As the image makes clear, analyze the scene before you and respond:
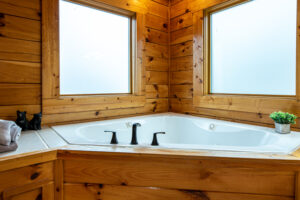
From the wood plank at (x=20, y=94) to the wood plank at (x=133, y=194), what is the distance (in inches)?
36.2

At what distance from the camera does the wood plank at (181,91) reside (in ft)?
7.82

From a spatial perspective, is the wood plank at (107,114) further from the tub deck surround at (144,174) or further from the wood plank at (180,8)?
the wood plank at (180,8)

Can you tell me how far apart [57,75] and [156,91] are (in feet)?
3.92

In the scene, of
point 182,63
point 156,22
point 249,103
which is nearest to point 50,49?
point 156,22

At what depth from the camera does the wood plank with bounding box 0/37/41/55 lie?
1.53m

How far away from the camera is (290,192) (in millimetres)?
947

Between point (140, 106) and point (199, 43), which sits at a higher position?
point (199, 43)

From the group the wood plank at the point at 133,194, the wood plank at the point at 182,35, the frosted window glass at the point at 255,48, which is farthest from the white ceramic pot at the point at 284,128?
the wood plank at the point at 182,35

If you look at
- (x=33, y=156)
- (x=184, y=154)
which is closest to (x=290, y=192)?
(x=184, y=154)

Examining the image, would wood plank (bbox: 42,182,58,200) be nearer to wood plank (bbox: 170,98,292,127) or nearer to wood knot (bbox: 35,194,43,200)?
wood knot (bbox: 35,194,43,200)

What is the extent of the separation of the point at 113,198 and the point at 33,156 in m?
0.48

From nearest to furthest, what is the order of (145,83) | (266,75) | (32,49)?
(32,49) → (266,75) → (145,83)

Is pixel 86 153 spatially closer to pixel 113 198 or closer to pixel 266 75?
pixel 113 198

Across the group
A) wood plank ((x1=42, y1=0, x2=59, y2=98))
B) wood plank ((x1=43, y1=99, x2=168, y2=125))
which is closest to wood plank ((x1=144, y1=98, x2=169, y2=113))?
wood plank ((x1=43, y1=99, x2=168, y2=125))
